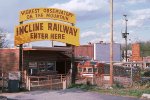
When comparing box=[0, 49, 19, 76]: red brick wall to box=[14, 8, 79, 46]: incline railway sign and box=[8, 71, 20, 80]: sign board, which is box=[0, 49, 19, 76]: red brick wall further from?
box=[8, 71, 20, 80]: sign board

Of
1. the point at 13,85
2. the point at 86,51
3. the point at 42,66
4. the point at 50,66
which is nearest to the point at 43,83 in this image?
the point at 13,85

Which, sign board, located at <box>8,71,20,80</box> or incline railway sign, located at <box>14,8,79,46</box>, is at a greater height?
incline railway sign, located at <box>14,8,79,46</box>

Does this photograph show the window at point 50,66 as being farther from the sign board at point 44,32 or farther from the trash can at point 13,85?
the trash can at point 13,85

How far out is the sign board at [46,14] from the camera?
30453mm

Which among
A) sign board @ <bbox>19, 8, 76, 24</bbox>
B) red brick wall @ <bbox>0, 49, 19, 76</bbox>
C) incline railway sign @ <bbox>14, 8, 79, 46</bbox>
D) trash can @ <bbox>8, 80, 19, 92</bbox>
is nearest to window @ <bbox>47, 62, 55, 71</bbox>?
red brick wall @ <bbox>0, 49, 19, 76</bbox>

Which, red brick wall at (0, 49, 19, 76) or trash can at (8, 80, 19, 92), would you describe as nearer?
trash can at (8, 80, 19, 92)

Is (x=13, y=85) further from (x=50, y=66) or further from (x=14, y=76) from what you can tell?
(x=50, y=66)

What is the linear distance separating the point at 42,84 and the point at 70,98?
8.61 metres

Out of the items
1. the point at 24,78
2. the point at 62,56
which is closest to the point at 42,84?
the point at 24,78

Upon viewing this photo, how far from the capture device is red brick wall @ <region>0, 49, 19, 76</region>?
36.1 metres

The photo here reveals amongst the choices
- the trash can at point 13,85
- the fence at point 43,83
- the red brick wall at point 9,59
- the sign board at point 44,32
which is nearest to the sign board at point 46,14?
the sign board at point 44,32

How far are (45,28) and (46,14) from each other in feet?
3.82

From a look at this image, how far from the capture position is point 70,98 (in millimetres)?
22156

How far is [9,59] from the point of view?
120 feet
